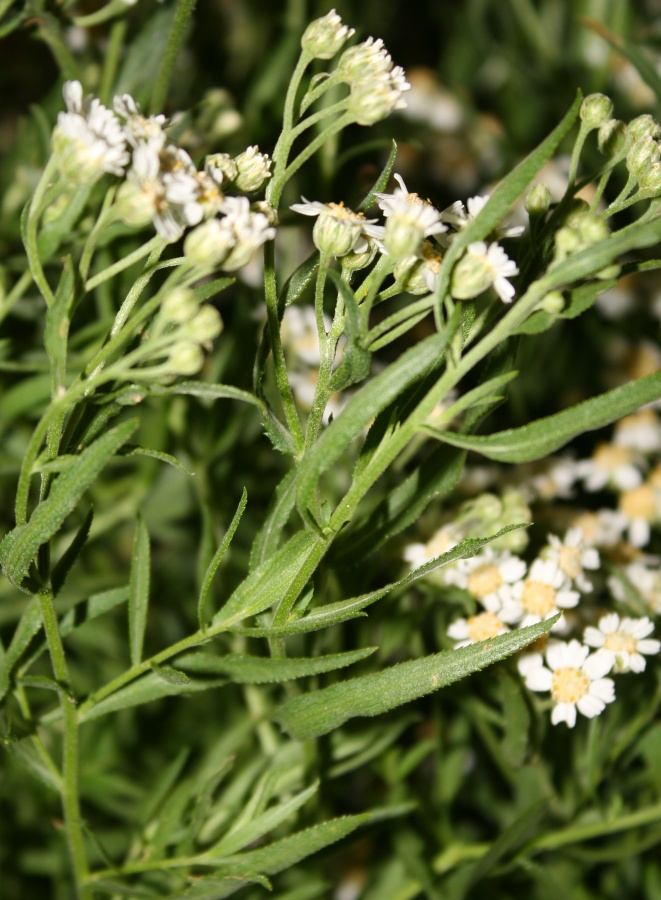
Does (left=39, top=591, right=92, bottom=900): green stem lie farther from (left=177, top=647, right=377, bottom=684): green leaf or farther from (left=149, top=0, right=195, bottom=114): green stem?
(left=149, top=0, right=195, bottom=114): green stem

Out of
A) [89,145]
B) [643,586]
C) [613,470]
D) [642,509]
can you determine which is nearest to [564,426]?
[89,145]

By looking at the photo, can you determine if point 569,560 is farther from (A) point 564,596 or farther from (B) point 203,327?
(B) point 203,327

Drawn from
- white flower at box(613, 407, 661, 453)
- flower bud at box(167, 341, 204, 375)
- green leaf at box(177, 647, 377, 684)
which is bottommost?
white flower at box(613, 407, 661, 453)

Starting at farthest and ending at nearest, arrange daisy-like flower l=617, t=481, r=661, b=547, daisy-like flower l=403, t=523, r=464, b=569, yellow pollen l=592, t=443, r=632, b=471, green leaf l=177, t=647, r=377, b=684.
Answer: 1. yellow pollen l=592, t=443, r=632, b=471
2. daisy-like flower l=617, t=481, r=661, b=547
3. daisy-like flower l=403, t=523, r=464, b=569
4. green leaf l=177, t=647, r=377, b=684

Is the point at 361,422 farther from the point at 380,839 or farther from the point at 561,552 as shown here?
the point at 380,839

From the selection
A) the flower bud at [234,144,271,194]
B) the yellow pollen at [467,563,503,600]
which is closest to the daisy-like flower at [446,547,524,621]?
the yellow pollen at [467,563,503,600]

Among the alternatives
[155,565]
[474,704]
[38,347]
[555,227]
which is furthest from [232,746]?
[555,227]
